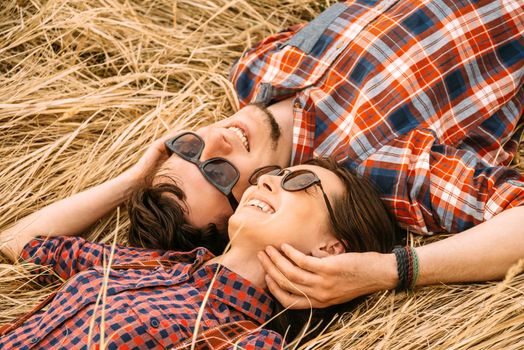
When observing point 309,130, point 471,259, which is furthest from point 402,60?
point 471,259

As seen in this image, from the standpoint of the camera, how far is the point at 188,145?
3.39 metres

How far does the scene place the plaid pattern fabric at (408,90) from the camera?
10.7 ft

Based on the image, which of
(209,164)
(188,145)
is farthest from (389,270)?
(188,145)

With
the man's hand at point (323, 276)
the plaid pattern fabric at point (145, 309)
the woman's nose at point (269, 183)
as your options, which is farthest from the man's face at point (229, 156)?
the man's hand at point (323, 276)

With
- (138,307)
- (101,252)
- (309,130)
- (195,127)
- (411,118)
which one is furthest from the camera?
(195,127)

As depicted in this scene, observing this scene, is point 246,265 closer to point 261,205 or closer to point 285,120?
point 261,205

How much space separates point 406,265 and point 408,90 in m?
1.08

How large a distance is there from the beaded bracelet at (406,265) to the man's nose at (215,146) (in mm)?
1049

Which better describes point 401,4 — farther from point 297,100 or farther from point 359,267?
point 359,267

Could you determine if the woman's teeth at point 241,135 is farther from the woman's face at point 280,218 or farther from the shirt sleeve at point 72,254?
the shirt sleeve at point 72,254

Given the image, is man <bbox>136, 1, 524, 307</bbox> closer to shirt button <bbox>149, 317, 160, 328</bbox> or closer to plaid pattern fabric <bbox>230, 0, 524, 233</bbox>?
plaid pattern fabric <bbox>230, 0, 524, 233</bbox>

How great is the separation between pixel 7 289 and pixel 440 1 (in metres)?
2.73

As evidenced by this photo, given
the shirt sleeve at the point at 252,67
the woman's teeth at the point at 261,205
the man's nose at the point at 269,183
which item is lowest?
the woman's teeth at the point at 261,205

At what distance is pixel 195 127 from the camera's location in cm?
395
